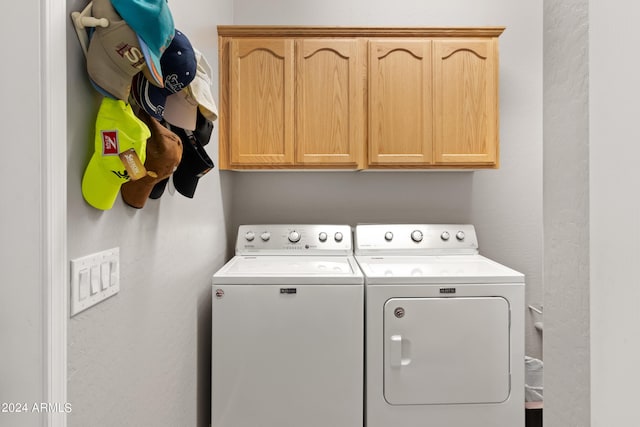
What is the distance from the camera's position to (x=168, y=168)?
1096 mm

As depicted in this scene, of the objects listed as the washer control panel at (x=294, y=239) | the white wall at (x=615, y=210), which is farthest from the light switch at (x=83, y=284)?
the washer control panel at (x=294, y=239)

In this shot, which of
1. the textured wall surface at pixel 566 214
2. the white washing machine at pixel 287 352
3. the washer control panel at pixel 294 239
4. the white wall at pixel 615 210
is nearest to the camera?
the white wall at pixel 615 210

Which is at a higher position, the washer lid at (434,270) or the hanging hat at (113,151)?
the hanging hat at (113,151)

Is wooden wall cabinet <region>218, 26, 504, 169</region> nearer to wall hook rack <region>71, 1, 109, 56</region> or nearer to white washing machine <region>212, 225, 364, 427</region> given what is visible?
white washing machine <region>212, 225, 364, 427</region>

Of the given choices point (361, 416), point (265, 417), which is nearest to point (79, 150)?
point (265, 417)

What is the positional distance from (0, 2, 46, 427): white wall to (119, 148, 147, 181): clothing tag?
17 cm

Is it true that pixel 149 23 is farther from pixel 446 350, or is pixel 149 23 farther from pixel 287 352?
pixel 446 350

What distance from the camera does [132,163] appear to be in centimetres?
88

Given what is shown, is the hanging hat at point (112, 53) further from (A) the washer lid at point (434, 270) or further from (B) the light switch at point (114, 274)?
(A) the washer lid at point (434, 270)

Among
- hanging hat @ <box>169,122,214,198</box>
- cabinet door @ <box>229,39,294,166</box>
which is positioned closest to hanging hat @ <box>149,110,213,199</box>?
hanging hat @ <box>169,122,214,198</box>

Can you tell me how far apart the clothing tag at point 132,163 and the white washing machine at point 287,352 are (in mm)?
974

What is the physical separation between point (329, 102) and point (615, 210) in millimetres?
1912

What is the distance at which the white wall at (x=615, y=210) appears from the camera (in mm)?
400

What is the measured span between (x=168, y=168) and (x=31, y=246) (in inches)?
16.4
